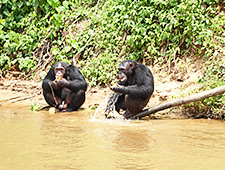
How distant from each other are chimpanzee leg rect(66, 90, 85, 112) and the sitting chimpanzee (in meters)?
1.17

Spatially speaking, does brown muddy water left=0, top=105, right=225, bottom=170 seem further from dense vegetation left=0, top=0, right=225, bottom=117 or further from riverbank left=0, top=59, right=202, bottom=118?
dense vegetation left=0, top=0, right=225, bottom=117

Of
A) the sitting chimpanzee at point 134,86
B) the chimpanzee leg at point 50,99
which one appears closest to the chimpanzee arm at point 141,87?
the sitting chimpanzee at point 134,86

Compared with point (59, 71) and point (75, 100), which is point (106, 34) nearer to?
point (59, 71)

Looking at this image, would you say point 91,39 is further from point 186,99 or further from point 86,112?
point 186,99

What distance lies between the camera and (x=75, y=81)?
24.4 ft

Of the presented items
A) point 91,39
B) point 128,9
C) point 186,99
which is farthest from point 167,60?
point 186,99

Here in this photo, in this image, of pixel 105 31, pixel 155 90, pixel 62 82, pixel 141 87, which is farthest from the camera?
pixel 105 31

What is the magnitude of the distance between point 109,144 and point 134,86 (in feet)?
7.68

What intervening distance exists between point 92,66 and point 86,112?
254 centimetres

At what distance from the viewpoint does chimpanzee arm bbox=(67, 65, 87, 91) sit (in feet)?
24.2

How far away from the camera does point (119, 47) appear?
980cm

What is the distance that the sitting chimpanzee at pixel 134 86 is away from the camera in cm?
616

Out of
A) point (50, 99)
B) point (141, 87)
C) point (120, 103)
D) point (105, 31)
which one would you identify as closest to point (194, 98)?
point (141, 87)

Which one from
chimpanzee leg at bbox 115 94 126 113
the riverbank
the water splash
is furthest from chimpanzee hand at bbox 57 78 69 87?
chimpanzee leg at bbox 115 94 126 113
